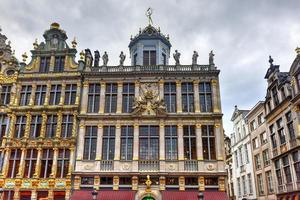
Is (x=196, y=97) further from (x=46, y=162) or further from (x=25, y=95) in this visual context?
(x=25, y=95)

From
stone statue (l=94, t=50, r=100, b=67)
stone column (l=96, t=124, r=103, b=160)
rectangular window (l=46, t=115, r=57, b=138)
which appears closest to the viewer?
stone column (l=96, t=124, r=103, b=160)

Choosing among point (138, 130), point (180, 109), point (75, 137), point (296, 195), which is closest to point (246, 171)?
point (296, 195)

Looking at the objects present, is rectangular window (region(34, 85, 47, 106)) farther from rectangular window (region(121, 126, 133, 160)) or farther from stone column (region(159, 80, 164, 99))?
stone column (region(159, 80, 164, 99))

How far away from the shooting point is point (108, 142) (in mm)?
27406

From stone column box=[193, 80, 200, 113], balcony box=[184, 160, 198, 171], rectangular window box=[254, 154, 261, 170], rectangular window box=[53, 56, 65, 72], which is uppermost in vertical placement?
rectangular window box=[53, 56, 65, 72]

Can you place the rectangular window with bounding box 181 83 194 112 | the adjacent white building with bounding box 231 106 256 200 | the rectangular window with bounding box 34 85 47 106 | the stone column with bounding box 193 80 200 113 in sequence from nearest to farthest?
the stone column with bounding box 193 80 200 113, the rectangular window with bounding box 181 83 194 112, the rectangular window with bounding box 34 85 47 106, the adjacent white building with bounding box 231 106 256 200

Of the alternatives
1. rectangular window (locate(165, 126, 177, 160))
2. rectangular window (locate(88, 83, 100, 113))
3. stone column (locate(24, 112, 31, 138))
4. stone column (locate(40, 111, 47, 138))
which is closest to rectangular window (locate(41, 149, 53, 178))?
stone column (locate(40, 111, 47, 138))

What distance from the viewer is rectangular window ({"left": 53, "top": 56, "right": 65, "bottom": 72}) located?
1212 inches

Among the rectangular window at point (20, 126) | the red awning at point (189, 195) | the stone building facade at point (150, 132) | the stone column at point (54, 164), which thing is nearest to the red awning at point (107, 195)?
the stone building facade at point (150, 132)

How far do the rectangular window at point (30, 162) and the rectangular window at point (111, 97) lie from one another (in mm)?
8365

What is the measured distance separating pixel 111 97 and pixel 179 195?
1180cm

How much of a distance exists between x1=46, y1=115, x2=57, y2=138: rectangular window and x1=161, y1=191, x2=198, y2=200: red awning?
12542 mm

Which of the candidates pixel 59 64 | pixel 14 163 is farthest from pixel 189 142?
pixel 14 163

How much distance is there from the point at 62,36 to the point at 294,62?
24.5 m
